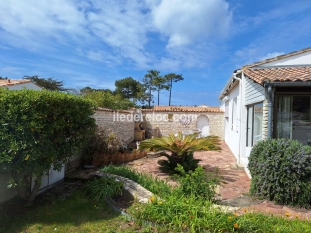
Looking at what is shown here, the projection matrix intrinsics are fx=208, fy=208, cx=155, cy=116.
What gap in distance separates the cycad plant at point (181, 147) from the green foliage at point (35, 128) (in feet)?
12.4

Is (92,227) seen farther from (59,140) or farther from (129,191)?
(59,140)

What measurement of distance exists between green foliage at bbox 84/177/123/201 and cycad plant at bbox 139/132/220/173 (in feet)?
9.05

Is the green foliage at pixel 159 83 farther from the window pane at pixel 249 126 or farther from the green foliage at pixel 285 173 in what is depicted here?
the green foliage at pixel 285 173

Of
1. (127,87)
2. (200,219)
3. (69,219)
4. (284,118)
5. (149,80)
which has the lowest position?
(69,219)

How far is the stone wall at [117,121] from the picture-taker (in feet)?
34.0

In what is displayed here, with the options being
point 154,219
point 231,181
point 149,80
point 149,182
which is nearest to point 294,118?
point 231,181

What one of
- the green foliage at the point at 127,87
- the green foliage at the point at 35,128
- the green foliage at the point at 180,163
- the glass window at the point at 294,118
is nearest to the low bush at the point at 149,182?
the green foliage at the point at 180,163

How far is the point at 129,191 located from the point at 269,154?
352 cm

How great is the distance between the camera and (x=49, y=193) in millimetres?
5586

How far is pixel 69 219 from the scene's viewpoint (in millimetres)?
4148

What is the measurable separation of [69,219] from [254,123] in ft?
23.0

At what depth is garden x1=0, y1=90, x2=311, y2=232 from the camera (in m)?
3.59

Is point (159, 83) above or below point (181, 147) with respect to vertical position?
above

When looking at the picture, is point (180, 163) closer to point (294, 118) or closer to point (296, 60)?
point (294, 118)
